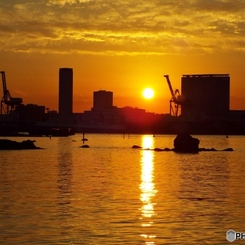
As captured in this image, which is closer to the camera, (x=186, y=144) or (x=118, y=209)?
(x=118, y=209)

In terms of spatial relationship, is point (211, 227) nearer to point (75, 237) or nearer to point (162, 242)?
point (162, 242)

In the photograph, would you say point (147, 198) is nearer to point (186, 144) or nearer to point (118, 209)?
point (118, 209)

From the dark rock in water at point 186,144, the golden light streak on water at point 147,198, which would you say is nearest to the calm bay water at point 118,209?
the golden light streak on water at point 147,198

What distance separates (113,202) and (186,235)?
10910mm

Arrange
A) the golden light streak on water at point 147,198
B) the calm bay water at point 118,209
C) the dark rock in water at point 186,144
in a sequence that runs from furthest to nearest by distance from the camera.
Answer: the dark rock in water at point 186,144 → the golden light streak on water at point 147,198 → the calm bay water at point 118,209

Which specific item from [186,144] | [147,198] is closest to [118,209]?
[147,198]

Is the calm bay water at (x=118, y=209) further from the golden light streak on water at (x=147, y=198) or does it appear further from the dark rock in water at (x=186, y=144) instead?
the dark rock in water at (x=186, y=144)

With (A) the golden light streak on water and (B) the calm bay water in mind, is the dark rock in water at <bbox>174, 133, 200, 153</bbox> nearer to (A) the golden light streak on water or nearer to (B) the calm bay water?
(A) the golden light streak on water

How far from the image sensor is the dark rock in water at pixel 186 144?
121000 millimetres

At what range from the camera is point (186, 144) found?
12188cm

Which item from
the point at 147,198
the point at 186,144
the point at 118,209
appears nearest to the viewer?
the point at 118,209

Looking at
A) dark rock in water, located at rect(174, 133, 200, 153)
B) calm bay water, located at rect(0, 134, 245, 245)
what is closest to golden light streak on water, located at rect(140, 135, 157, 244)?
calm bay water, located at rect(0, 134, 245, 245)

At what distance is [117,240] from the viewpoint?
26.8 meters

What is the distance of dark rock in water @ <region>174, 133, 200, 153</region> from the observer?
12100 cm
